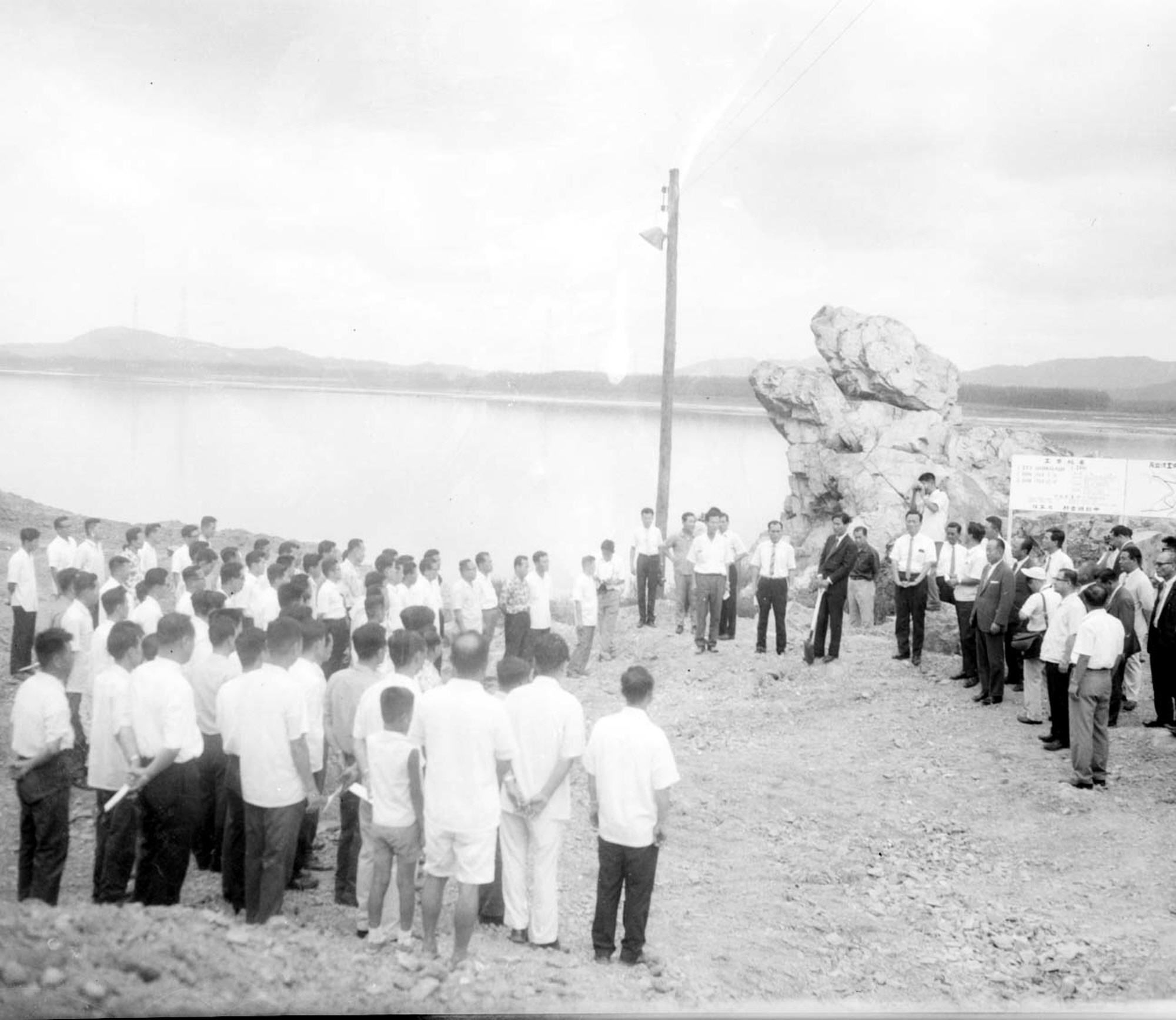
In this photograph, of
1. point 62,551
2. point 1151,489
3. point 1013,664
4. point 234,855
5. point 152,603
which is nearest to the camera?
point 234,855

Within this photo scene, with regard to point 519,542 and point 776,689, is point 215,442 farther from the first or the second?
point 776,689

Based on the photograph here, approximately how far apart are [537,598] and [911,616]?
165 inches

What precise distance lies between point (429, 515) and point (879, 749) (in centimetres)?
1770

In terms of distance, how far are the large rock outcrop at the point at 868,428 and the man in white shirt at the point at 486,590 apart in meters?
6.94

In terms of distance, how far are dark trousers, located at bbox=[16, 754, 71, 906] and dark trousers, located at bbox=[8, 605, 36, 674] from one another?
15.1 feet

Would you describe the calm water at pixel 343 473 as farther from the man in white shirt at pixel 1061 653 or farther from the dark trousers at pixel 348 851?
the man in white shirt at pixel 1061 653

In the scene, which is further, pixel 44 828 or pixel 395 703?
pixel 44 828

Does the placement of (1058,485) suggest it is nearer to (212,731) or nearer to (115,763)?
(212,731)

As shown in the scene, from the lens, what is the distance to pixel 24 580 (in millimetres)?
8102

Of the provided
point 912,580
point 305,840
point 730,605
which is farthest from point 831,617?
point 305,840

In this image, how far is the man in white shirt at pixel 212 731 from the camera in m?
5.00

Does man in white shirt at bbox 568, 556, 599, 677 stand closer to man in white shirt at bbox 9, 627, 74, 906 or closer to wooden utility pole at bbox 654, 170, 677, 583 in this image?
wooden utility pole at bbox 654, 170, 677, 583

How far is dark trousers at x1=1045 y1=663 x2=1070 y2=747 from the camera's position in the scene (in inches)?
295

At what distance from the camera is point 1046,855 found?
5.95 meters
